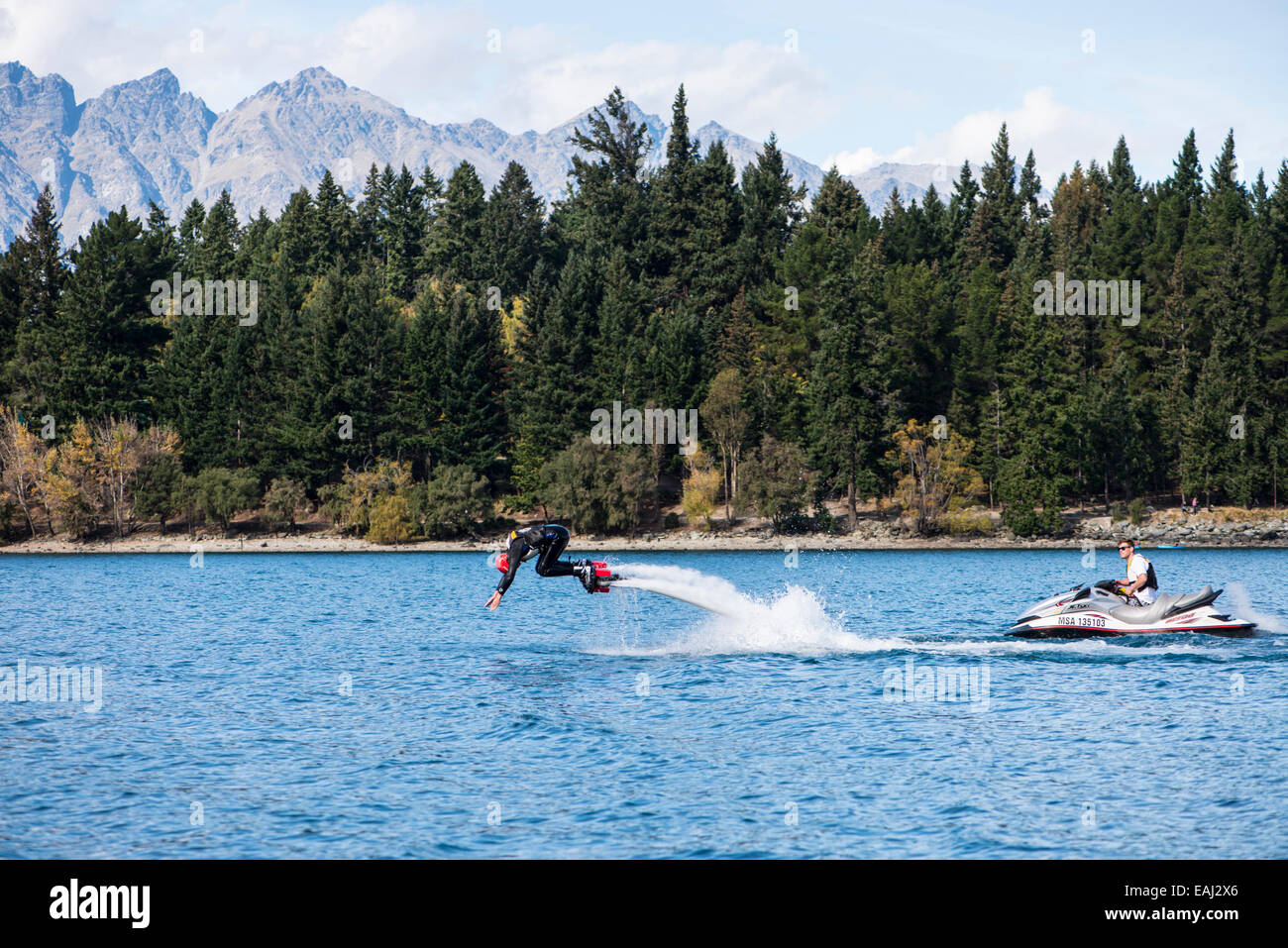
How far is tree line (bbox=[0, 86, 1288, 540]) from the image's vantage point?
94.7 metres

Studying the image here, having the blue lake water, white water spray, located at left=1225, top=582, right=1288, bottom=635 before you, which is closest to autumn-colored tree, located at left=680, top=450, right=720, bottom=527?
the blue lake water

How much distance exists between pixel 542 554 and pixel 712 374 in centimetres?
7524

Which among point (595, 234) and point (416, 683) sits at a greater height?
point (595, 234)

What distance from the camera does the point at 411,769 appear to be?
19906 millimetres

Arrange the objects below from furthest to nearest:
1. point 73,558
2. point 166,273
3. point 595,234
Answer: point 595,234, point 166,273, point 73,558

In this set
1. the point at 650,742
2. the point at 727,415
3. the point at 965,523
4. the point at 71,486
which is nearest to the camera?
the point at 650,742

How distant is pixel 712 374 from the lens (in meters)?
101

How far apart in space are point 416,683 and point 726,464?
70632 millimetres

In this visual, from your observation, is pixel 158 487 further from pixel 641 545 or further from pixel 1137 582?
pixel 1137 582

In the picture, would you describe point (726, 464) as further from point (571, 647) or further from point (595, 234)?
point (571, 647)

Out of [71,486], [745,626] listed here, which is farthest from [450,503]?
[745,626]

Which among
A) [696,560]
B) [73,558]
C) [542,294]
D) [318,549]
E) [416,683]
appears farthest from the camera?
[542,294]

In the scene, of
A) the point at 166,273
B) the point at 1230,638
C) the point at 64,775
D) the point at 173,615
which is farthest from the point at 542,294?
the point at 64,775

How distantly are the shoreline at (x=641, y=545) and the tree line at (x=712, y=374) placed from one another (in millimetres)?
1809
